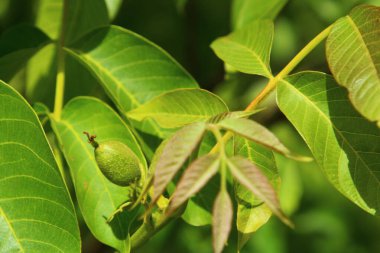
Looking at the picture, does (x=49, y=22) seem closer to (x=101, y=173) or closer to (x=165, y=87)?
(x=165, y=87)

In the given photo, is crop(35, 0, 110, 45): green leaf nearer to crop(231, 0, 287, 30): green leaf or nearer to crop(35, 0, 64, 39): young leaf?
crop(35, 0, 64, 39): young leaf

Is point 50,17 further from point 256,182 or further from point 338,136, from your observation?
point 256,182

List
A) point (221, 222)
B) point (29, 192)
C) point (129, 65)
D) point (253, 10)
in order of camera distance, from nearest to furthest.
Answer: point (221, 222) → point (29, 192) → point (129, 65) → point (253, 10)

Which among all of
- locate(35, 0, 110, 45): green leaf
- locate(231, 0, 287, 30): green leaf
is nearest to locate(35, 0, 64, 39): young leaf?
locate(35, 0, 110, 45): green leaf

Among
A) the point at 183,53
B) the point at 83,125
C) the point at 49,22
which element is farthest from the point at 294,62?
the point at 183,53

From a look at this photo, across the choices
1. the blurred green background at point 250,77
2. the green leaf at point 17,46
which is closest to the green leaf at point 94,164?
the green leaf at point 17,46

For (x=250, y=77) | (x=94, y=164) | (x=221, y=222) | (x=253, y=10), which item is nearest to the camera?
(x=221, y=222)

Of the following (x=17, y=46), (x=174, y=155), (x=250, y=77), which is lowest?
(x=250, y=77)

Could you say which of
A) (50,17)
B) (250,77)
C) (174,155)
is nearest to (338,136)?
(174,155)
